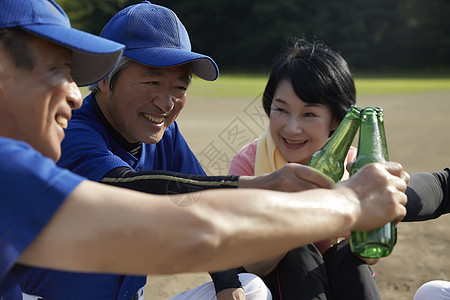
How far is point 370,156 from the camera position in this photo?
1.85 metres

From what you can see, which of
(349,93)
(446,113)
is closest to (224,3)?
(446,113)

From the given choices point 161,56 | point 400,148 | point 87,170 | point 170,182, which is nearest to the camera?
point 170,182

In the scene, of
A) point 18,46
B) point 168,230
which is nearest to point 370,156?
point 168,230

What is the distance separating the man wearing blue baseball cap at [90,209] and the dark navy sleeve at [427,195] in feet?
3.03

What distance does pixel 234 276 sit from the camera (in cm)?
248

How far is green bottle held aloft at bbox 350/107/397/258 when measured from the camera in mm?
1729

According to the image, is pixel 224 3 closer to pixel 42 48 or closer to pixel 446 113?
pixel 446 113

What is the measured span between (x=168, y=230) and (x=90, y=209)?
174mm

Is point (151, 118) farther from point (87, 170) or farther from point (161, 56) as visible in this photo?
point (87, 170)

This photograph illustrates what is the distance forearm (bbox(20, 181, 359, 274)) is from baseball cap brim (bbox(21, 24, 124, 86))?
43 centimetres

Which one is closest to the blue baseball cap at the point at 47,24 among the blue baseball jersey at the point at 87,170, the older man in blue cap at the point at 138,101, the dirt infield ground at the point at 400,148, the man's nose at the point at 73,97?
the man's nose at the point at 73,97

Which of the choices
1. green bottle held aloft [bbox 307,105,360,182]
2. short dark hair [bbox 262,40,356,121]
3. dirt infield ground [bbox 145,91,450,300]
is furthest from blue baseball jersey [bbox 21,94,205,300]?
short dark hair [bbox 262,40,356,121]

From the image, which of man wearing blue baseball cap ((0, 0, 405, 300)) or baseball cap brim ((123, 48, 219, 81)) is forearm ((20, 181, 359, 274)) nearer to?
man wearing blue baseball cap ((0, 0, 405, 300))

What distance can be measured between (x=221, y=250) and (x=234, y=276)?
4.27 ft
